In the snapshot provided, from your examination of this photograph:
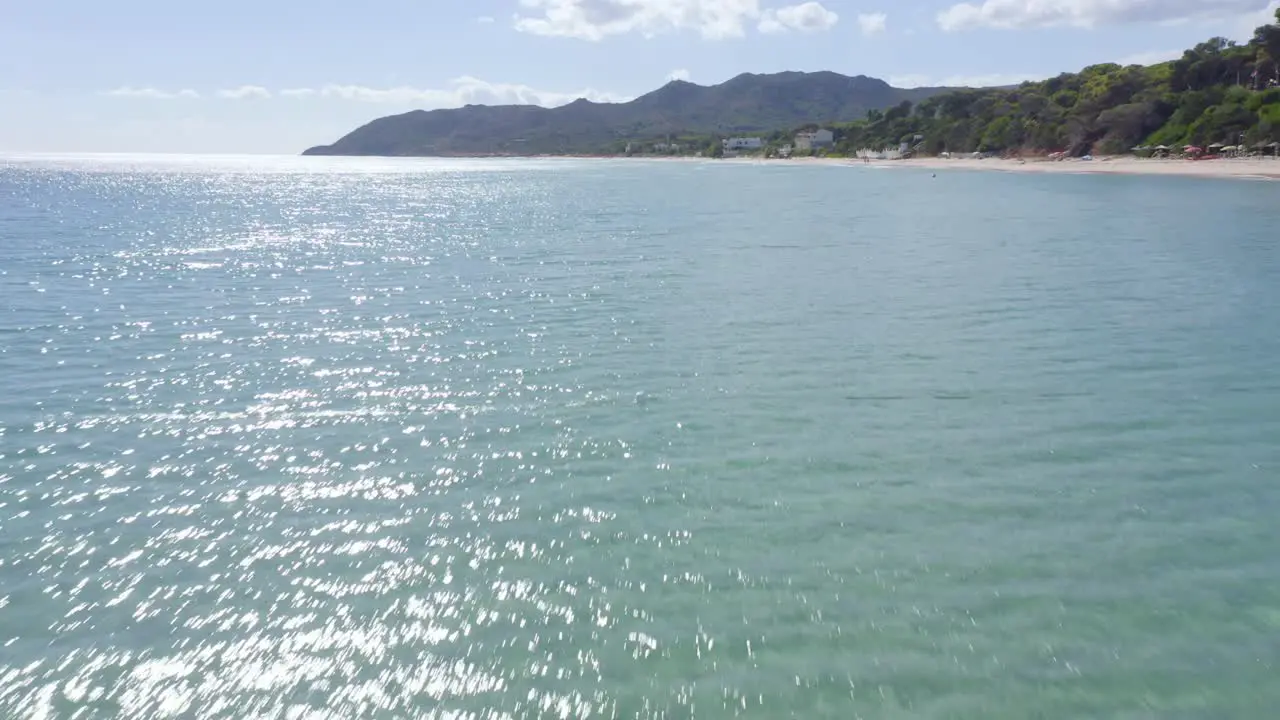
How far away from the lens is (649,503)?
46.8ft

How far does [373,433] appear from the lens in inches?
706

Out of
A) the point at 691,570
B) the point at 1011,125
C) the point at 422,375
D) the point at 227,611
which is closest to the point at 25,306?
the point at 422,375

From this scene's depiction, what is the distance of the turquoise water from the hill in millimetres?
103074

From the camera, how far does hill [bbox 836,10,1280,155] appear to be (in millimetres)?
114812

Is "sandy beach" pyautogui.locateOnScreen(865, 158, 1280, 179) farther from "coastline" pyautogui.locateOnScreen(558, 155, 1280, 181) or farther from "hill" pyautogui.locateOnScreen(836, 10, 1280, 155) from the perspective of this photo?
"hill" pyautogui.locateOnScreen(836, 10, 1280, 155)

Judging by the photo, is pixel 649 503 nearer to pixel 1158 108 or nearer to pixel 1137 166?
pixel 1137 166

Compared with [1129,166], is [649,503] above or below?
above

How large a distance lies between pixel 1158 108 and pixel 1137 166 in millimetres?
27150

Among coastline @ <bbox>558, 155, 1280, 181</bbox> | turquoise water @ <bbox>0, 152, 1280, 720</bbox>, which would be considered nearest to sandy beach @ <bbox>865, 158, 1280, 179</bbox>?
coastline @ <bbox>558, 155, 1280, 181</bbox>

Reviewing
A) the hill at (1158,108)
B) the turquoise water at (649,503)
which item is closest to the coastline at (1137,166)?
the hill at (1158,108)

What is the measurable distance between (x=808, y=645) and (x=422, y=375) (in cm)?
1430

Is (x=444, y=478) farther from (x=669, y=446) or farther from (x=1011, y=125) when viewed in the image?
(x=1011, y=125)

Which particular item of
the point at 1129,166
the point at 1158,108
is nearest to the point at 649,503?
the point at 1129,166

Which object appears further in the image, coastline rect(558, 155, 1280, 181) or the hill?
the hill
